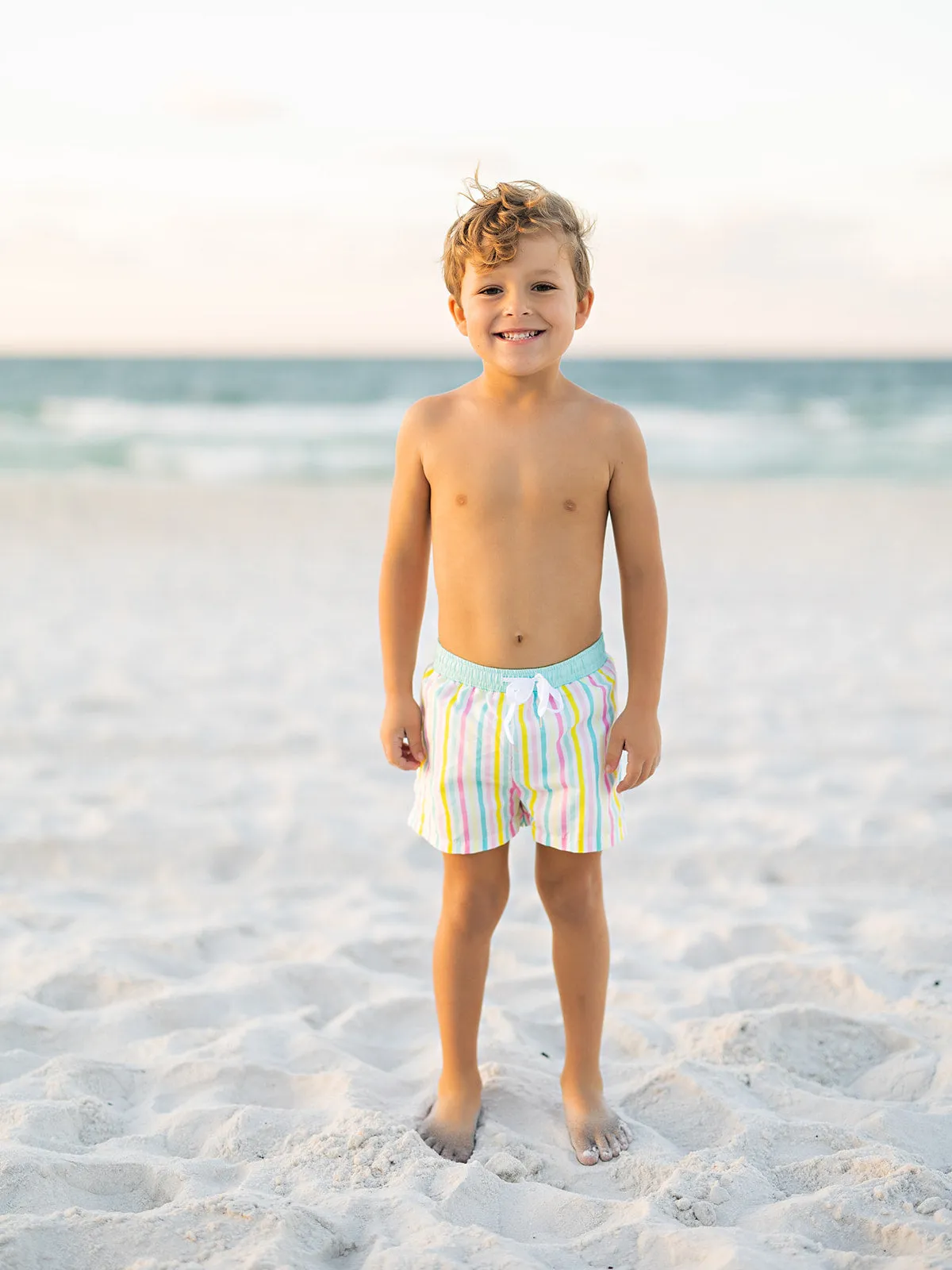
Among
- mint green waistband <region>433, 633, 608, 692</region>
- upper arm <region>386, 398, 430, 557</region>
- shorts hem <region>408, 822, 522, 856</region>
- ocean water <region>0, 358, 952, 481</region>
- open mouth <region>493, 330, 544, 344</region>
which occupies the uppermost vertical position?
ocean water <region>0, 358, 952, 481</region>

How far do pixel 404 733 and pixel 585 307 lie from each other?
86 cm

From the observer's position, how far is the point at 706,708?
4.94 m

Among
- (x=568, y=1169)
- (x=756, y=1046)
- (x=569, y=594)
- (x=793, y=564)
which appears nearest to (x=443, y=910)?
(x=568, y=1169)

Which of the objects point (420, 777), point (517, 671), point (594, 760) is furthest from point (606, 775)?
point (420, 777)

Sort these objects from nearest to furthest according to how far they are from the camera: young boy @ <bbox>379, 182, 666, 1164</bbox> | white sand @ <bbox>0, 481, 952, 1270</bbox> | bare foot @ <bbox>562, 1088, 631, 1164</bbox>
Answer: white sand @ <bbox>0, 481, 952, 1270</bbox> → young boy @ <bbox>379, 182, 666, 1164</bbox> → bare foot @ <bbox>562, 1088, 631, 1164</bbox>

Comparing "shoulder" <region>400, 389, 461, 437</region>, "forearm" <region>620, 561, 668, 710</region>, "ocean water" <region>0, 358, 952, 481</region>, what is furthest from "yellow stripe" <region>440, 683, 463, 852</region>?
"ocean water" <region>0, 358, 952, 481</region>

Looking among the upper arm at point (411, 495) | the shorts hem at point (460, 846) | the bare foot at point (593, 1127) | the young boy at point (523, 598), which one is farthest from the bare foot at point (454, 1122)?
the upper arm at point (411, 495)

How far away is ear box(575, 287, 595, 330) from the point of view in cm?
218

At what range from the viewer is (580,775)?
212cm

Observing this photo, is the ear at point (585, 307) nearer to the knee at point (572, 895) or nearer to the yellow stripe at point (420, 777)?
the yellow stripe at point (420, 777)

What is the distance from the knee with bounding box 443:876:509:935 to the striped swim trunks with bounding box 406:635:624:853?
118mm

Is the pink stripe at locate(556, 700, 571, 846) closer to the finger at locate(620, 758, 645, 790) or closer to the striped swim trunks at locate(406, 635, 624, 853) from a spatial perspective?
the striped swim trunks at locate(406, 635, 624, 853)

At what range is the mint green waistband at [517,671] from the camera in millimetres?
2121

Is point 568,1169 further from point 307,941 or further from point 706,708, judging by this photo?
point 706,708
